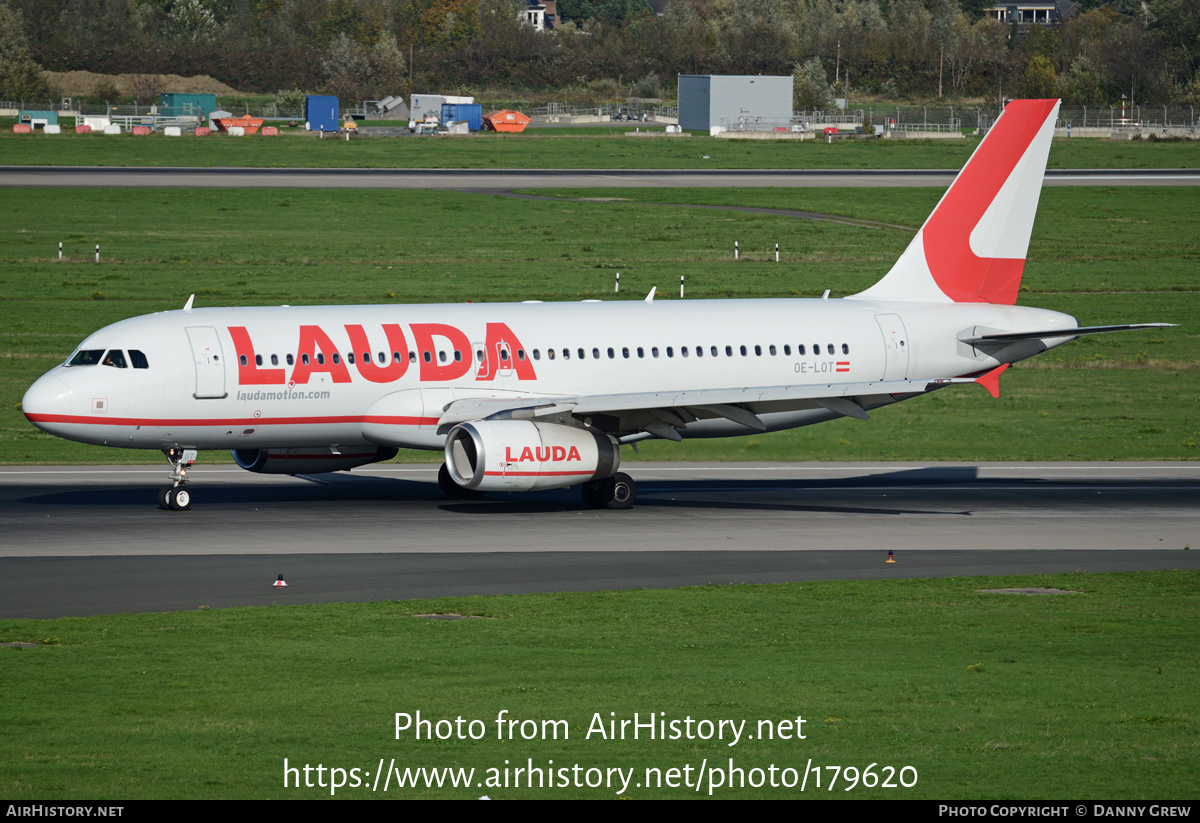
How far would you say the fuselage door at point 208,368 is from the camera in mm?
39188

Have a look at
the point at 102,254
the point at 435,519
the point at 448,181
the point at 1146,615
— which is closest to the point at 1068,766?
the point at 1146,615

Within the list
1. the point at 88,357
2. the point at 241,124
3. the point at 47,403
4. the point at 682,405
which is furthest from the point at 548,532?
the point at 241,124

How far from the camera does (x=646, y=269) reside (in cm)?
8919

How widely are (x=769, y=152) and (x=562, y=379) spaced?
10978 cm

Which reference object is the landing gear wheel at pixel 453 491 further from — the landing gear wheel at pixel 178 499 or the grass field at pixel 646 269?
the landing gear wheel at pixel 178 499

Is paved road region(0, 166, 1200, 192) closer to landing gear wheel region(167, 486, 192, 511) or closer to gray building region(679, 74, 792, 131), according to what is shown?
gray building region(679, 74, 792, 131)

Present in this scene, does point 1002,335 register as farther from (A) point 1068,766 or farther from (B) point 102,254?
(B) point 102,254

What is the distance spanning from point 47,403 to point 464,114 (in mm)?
154847

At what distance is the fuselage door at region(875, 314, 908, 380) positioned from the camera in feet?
149

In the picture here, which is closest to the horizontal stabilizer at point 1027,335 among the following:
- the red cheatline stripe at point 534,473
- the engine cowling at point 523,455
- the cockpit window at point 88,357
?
the engine cowling at point 523,455

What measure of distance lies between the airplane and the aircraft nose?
0.13 ft

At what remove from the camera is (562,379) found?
42.5 metres

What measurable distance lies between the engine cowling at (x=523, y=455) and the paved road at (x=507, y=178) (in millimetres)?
77150

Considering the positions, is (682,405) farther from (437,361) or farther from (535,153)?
(535,153)
